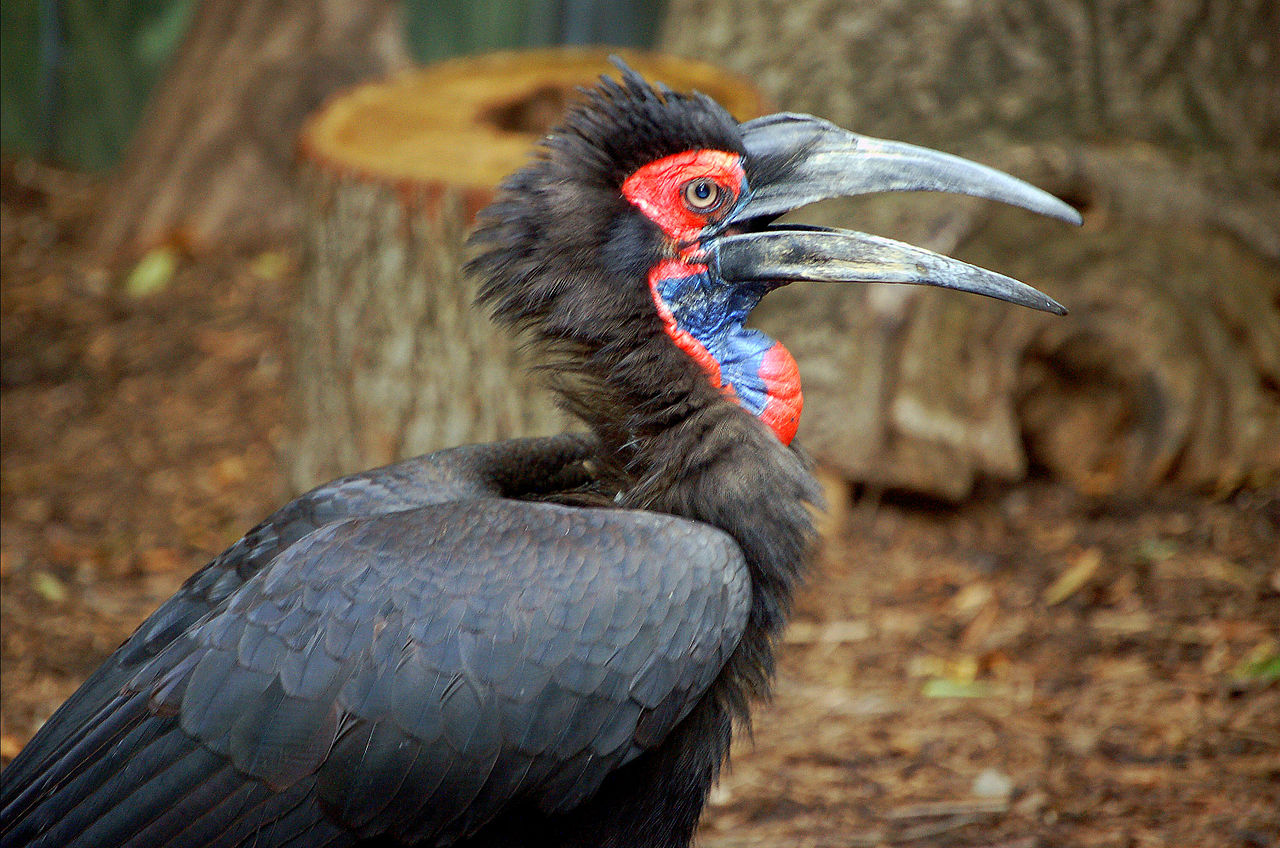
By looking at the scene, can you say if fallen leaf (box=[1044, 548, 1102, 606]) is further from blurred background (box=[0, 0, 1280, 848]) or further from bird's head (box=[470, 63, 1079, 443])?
bird's head (box=[470, 63, 1079, 443])

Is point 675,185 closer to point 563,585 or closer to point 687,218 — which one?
point 687,218

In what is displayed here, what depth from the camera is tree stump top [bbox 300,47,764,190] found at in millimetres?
5066

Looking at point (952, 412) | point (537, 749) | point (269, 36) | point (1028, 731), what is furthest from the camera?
point (269, 36)

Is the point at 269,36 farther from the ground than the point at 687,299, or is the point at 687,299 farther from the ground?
the point at 269,36

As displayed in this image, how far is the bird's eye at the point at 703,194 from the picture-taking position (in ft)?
10.1

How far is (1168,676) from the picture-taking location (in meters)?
4.49

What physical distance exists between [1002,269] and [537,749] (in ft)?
12.7

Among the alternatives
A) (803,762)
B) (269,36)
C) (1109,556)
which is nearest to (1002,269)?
(1109,556)

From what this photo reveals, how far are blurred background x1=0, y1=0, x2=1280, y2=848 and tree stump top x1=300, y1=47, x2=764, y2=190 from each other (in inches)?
0.9

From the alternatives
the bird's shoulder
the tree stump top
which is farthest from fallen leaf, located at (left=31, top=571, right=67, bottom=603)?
the bird's shoulder

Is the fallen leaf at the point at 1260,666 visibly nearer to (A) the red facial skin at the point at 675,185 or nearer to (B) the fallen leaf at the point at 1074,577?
(B) the fallen leaf at the point at 1074,577

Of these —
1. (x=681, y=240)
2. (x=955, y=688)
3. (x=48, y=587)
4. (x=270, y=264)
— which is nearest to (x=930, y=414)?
(x=955, y=688)

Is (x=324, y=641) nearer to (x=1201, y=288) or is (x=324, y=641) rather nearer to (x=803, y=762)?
(x=803, y=762)

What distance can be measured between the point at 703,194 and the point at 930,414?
2.92 meters
